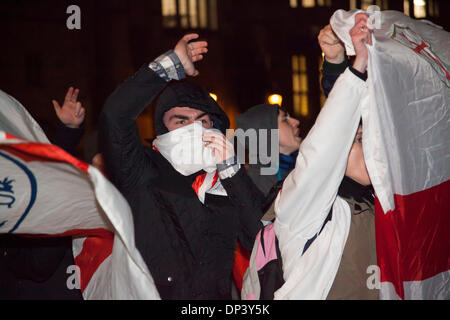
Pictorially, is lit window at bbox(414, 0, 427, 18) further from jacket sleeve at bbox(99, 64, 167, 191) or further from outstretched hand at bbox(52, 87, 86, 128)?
jacket sleeve at bbox(99, 64, 167, 191)

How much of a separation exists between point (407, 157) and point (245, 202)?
2.22ft

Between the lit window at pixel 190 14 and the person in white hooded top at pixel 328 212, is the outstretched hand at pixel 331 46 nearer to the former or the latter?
A: the person in white hooded top at pixel 328 212

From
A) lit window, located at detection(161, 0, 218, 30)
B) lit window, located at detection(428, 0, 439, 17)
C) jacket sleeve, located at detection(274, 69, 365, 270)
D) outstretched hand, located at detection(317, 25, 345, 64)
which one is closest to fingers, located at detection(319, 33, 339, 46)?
outstretched hand, located at detection(317, 25, 345, 64)

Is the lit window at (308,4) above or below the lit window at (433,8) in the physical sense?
above

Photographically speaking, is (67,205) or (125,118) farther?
(125,118)

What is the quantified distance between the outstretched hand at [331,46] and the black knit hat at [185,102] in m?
0.61

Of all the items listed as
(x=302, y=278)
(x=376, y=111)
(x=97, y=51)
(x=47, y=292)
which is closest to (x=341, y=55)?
(x=376, y=111)

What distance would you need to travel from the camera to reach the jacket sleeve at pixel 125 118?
7.28 ft

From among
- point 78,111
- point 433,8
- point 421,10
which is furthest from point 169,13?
point 78,111

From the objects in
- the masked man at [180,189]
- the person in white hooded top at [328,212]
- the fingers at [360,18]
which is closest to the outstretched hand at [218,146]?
the masked man at [180,189]

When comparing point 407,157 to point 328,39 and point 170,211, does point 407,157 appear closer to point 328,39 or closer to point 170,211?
point 328,39

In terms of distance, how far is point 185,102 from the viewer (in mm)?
2621

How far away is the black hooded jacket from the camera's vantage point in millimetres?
2240

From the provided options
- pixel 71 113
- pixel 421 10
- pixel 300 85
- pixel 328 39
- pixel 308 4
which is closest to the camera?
pixel 328 39
